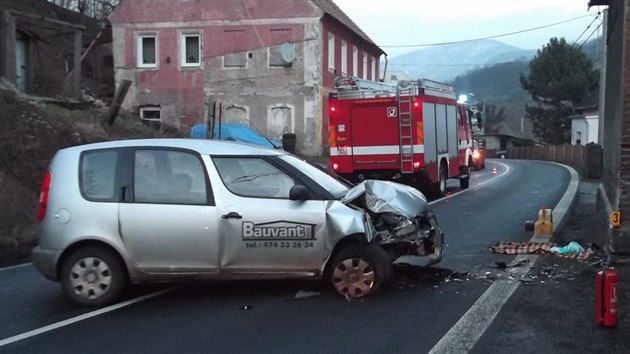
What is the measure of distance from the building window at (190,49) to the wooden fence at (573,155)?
17.8 metres

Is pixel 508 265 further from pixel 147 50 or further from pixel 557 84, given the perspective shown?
pixel 557 84

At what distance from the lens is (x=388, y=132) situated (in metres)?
18.0

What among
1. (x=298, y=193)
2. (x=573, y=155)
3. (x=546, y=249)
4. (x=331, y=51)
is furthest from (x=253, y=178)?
(x=573, y=155)

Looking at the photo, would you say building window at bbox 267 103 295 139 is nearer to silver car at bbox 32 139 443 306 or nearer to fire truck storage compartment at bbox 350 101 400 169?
fire truck storage compartment at bbox 350 101 400 169

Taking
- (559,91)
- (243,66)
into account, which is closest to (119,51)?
(243,66)

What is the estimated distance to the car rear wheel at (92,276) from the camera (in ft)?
23.2

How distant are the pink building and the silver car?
24479 mm

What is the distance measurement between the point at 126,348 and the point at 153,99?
29336 mm

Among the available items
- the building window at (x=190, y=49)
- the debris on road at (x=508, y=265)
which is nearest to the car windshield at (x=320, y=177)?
the debris on road at (x=508, y=265)

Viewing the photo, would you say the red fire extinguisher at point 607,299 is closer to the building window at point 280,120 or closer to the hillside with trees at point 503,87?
the building window at point 280,120

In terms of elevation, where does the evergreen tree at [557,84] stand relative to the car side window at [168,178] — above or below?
above

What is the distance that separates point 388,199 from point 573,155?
40226mm

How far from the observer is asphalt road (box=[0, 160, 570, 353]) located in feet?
18.9

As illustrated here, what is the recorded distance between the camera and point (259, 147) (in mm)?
7555
